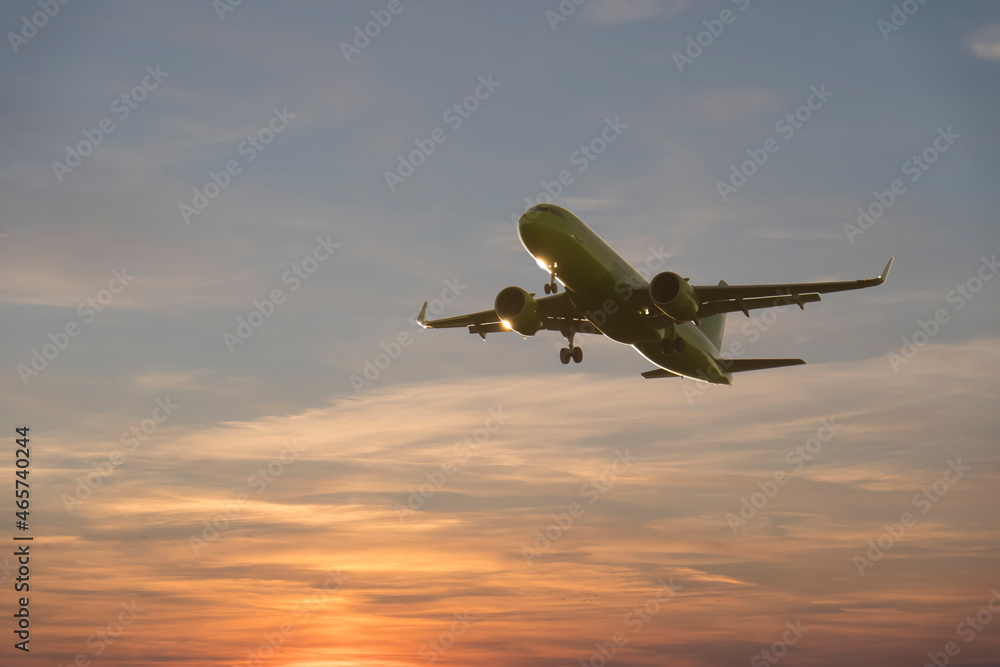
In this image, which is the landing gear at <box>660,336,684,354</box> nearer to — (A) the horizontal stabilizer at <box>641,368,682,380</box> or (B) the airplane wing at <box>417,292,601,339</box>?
(B) the airplane wing at <box>417,292,601,339</box>

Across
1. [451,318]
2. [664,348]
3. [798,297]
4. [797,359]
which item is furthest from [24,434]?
[797,359]

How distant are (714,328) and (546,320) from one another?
18.0 metres

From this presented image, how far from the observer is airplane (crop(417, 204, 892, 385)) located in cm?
4569

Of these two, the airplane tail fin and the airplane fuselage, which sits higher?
the airplane tail fin

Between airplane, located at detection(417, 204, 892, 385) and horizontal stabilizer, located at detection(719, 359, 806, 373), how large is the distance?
2.76 feet

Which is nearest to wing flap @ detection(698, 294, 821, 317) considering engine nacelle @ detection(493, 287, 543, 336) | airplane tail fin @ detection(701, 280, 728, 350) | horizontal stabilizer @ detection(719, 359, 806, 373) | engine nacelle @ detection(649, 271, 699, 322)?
engine nacelle @ detection(649, 271, 699, 322)

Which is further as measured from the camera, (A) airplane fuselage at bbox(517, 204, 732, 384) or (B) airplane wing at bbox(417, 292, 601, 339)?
(B) airplane wing at bbox(417, 292, 601, 339)

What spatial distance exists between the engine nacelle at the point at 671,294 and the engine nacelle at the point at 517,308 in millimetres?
6614

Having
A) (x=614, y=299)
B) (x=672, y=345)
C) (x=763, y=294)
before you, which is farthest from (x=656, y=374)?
(x=614, y=299)

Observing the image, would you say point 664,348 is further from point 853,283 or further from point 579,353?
point 853,283

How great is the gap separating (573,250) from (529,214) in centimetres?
267

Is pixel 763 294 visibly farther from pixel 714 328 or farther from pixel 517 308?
pixel 714 328

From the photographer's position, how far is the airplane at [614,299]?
150 ft

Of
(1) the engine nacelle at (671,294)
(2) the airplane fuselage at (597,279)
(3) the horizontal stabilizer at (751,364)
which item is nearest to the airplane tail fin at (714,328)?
(3) the horizontal stabilizer at (751,364)
